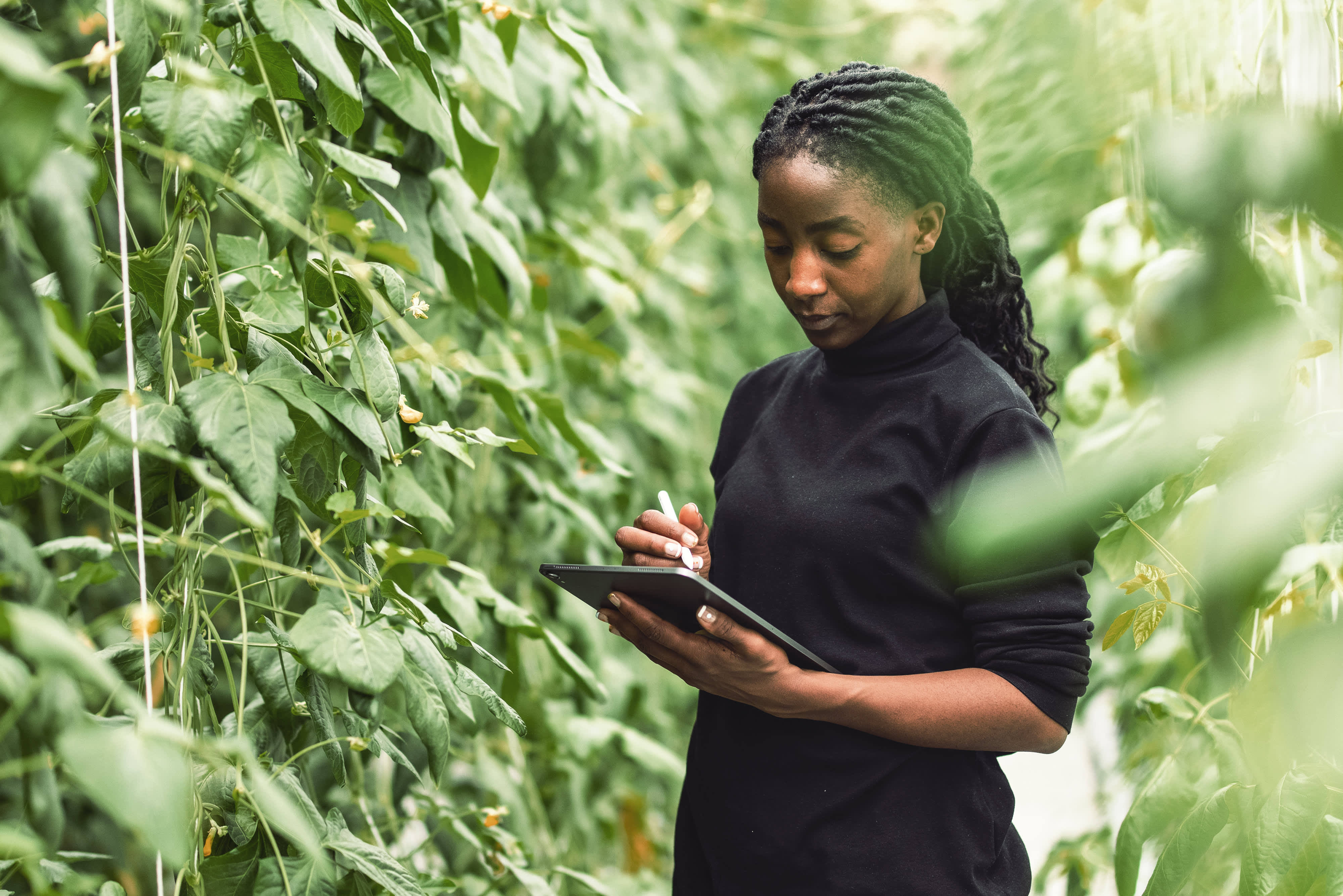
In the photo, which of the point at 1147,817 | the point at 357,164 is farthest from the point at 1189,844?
the point at 357,164

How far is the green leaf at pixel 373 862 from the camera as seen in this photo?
2.48 ft

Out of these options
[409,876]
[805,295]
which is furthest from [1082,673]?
[409,876]

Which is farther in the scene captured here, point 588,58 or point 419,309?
point 588,58

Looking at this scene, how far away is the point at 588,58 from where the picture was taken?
38.2 inches

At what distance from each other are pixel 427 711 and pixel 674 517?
0.37 m

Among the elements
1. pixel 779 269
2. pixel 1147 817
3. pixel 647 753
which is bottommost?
pixel 647 753

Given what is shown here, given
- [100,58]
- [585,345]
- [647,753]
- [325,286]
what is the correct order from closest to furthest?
[100,58] < [325,286] < [585,345] < [647,753]

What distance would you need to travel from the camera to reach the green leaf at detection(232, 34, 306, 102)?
0.69 m

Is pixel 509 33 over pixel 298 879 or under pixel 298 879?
over

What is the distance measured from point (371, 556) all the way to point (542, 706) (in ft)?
2.30

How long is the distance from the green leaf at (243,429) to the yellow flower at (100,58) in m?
0.17

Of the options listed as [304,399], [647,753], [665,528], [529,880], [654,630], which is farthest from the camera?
[647,753]

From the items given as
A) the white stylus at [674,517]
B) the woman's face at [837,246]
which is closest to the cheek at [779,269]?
the woman's face at [837,246]

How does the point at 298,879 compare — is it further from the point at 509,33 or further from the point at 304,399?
the point at 509,33
